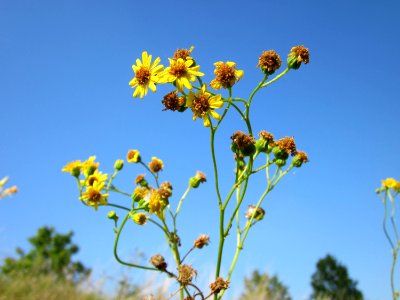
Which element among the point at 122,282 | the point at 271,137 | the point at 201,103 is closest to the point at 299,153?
the point at 271,137

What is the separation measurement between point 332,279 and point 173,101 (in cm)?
2850

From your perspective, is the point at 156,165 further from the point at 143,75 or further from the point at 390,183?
the point at 390,183

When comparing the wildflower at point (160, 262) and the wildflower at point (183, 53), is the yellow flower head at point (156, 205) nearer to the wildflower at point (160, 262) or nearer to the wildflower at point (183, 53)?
the wildflower at point (160, 262)

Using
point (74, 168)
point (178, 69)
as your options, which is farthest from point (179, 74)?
point (74, 168)

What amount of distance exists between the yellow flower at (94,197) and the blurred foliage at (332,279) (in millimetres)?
26597

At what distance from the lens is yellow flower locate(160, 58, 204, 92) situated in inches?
50.3

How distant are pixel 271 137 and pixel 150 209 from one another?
0.57 metres

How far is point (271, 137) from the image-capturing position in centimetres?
150

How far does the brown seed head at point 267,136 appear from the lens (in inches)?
58.6

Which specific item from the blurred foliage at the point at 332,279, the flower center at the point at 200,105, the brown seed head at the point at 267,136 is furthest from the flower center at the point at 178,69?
the blurred foliage at the point at 332,279

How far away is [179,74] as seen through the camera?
1.29 m

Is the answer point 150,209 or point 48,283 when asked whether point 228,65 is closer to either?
point 150,209

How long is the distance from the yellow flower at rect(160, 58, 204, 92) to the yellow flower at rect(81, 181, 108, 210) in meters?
0.69

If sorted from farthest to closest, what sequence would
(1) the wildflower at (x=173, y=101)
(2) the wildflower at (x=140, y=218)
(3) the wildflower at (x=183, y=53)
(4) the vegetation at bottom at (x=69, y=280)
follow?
1. (4) the vegetation at bottom at (x=69, y=280)
2. (2) the wildflower at (x=140, y=218)
3. (3) the wildflower at (x=183, y=53)
4. (1) the wildflower at (x=173, y=101)
